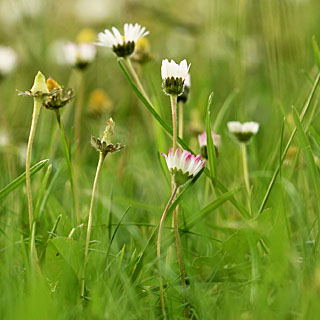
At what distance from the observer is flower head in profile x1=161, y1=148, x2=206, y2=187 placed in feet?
2.19

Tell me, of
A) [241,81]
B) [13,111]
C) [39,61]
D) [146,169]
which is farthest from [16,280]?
[39,61]

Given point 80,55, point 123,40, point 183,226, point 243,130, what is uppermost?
point 80,55

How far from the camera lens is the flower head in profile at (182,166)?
0.67 meters

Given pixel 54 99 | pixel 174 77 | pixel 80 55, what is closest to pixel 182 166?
pixel 174 77

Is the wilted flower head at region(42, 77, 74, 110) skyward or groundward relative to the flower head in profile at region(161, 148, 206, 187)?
skyward

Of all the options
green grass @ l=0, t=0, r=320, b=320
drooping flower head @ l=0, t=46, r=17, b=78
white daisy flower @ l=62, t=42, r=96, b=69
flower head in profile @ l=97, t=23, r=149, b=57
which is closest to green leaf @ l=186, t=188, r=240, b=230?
green grass @ l=0, t=0, r=320, b=320

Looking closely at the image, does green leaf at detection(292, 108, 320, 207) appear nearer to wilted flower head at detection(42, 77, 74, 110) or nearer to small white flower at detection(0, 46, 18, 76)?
wilted flower head at detection(42, 77, 74, 110)

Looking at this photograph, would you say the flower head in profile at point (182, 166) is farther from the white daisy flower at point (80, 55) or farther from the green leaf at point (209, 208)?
the white daisy flower at point (80, 55)

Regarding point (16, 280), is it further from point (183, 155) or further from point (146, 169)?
point (146, 169)

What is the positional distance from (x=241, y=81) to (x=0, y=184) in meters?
0.68

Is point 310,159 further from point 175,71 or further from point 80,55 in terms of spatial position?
point 80,55

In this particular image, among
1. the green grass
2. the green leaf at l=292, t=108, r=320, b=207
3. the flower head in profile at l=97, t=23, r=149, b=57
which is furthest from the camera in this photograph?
the flower head in profile at l=97, t=23, r=149, b=57

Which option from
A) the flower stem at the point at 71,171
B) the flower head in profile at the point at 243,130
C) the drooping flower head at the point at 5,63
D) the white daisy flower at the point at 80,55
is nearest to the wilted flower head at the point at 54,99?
the flower stem at the point at 71,171

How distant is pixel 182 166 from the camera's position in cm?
67
